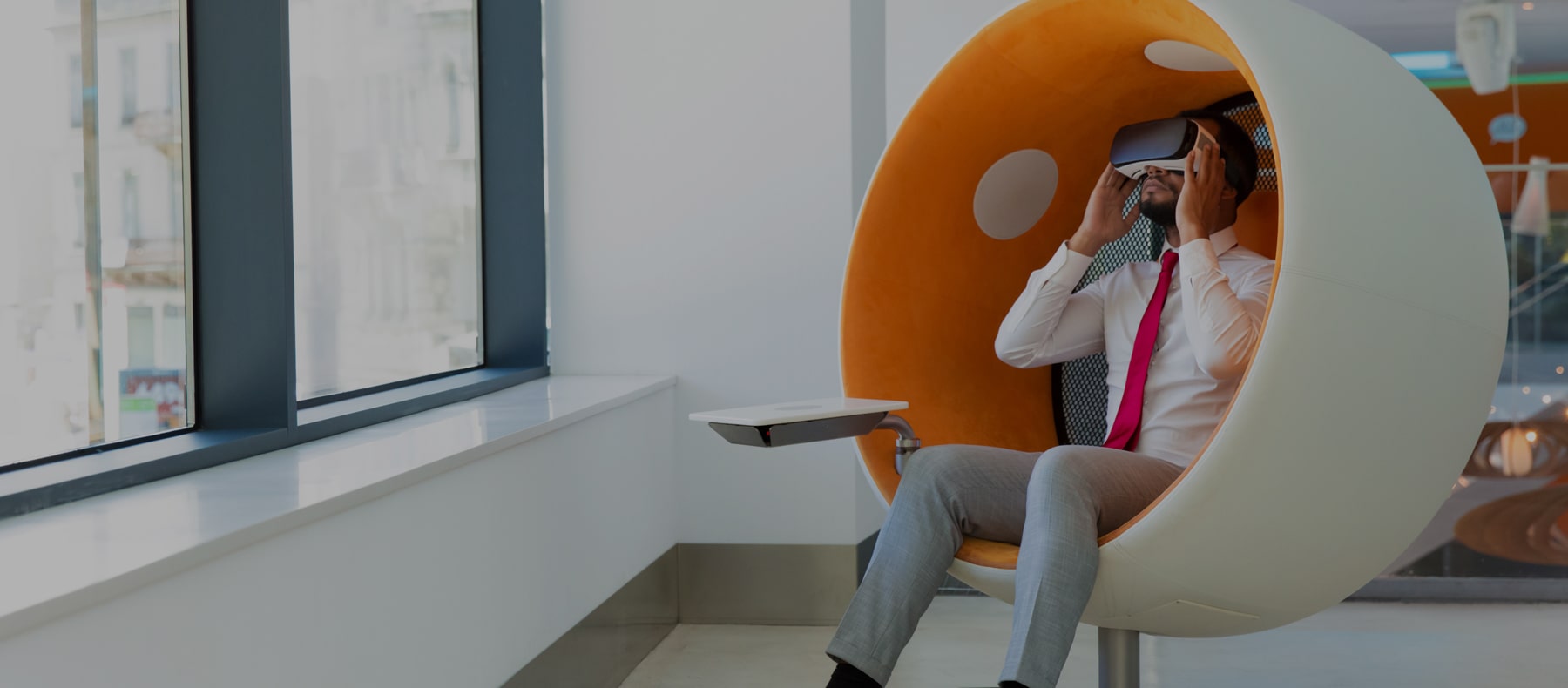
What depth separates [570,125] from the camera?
2867mm

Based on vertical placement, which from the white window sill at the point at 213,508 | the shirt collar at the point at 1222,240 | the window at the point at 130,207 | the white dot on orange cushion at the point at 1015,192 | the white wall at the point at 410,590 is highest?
the white dot on orange cushion at the point at 1015,192

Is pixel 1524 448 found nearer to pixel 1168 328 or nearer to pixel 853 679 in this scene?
pixel 1168 328

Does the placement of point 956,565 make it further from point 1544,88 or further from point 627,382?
point 1544,88

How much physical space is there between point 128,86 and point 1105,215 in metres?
1.51

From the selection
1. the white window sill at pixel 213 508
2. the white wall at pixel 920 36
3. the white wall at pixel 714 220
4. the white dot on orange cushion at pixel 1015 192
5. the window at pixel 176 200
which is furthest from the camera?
the white wall at pixel 920 36

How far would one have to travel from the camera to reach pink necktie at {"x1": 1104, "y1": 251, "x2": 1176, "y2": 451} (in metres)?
1.96

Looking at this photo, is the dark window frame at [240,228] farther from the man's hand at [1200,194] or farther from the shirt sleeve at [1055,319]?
the man's hand at [1200,194]

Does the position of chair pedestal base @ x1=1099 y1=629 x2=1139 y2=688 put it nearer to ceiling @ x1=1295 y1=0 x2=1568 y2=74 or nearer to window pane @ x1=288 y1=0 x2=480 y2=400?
window pane @ x1=288 y1=0 x2=480 y2=400

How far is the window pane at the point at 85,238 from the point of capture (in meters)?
1.42

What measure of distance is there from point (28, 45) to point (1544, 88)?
3.00 meters

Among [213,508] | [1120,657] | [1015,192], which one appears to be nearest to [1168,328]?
[1015,192]

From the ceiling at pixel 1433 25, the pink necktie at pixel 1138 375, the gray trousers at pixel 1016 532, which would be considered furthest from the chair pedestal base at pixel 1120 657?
the ceiling at pixel 1433 25

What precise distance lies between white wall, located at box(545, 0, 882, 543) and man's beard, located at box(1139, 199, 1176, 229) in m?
0.89

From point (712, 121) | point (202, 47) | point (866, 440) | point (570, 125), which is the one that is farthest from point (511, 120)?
point (866, 440)
